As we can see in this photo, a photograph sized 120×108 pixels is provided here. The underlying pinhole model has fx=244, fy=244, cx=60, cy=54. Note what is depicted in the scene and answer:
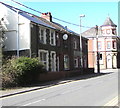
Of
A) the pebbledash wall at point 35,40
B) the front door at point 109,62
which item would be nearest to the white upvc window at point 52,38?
the pebbledash wall at point 35,40

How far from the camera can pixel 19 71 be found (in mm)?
19000

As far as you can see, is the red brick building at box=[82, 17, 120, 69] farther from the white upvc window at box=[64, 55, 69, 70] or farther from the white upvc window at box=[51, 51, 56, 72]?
the white upvc window at box=[51, 51, 56, 72]

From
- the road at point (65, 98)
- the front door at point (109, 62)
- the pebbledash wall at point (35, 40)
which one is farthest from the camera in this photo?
the front door at point (109, 62)

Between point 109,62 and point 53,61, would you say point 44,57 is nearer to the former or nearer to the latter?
point 53,61

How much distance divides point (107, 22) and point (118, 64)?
12234 millimetres

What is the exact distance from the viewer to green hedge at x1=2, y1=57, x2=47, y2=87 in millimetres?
18431

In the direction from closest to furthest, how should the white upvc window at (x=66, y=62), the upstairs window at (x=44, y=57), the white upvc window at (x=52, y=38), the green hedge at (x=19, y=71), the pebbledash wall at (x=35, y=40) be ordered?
the green hedge at (x=19, y=71), the pebbledash wall at (x=35, y=40), the upstairs window at (x=44, y=57), the white upvc window at (x=52, y=38), the white upvc window at (x=66, y=62)

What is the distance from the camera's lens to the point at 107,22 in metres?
68.4

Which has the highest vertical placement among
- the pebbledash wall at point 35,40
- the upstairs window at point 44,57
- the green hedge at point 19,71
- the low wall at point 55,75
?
the pebbledash wall at point 35,40

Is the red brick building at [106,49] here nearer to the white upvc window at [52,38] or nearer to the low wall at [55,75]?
the low wall at [55,75]

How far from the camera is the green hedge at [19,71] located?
18431mm

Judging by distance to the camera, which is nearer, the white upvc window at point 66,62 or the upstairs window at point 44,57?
the upstairs window at point 44,57

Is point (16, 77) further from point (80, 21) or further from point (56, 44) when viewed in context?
point (80, 21)

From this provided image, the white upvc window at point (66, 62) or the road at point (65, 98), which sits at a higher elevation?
the white upvc window at point (66, 62)
